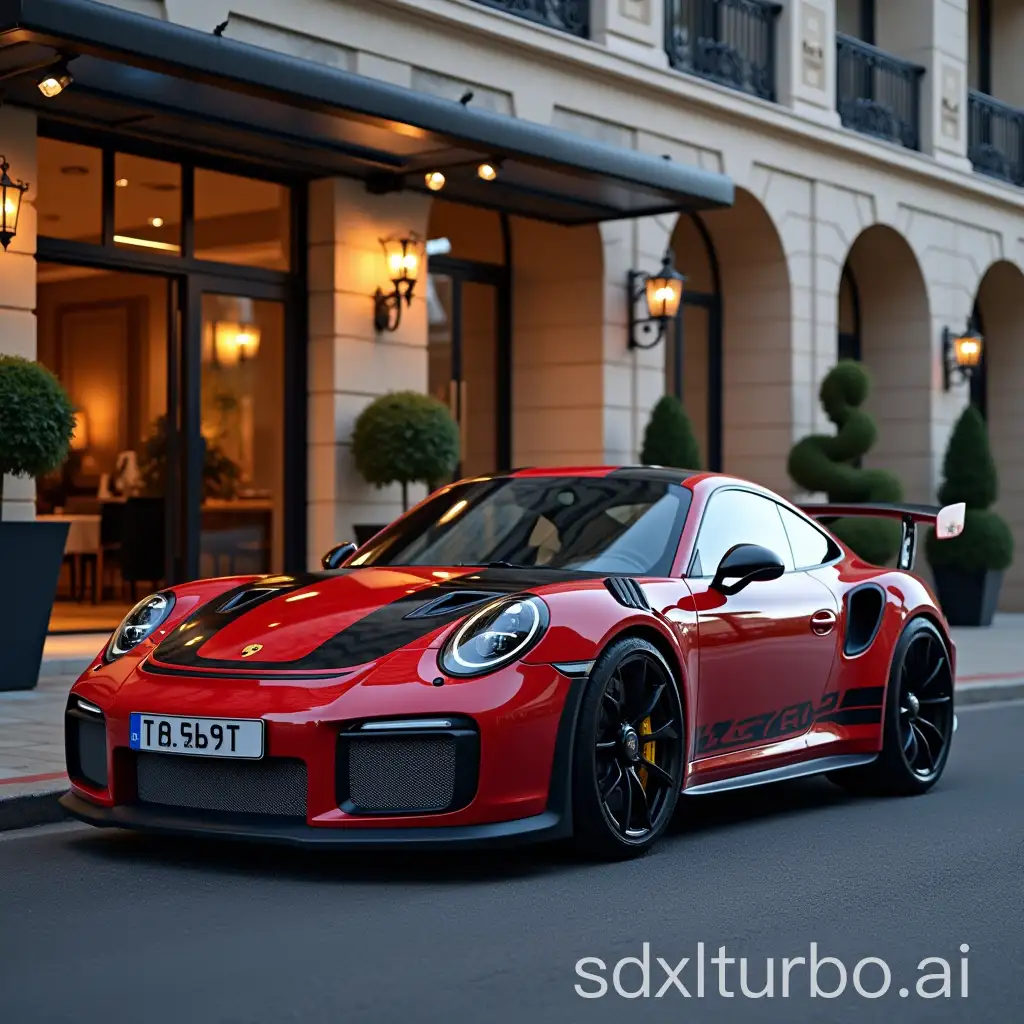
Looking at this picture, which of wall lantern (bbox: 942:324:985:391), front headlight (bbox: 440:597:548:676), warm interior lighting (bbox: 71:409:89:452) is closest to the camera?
front headlight (bbox: 440:597:548:676)

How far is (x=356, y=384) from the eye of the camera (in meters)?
15.0

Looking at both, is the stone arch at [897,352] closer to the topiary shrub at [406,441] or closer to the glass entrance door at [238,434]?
the topiary shrub at [406,441]

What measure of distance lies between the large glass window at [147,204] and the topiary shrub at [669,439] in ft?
16.4

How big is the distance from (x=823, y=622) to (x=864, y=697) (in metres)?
0.45

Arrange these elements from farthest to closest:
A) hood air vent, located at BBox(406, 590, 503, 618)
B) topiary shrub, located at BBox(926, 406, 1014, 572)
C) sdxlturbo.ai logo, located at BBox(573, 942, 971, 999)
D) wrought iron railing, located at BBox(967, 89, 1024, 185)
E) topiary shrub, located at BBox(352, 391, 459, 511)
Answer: wrought iron railing, located at BBox(967, 89, 1024, 185)
topiary shrub, located at BBox(926, 406, 1014, 572)
topiary shrub, located at BBox(352, 391, 459, 511)
hood air vent, located at BBox(406, 590, 503, 618)
sdxlturbo.ai logo, located at BBox(573, 942, 971, 999)

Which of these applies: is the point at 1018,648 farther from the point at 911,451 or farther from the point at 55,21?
the point at 55,21

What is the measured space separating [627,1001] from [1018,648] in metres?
13.3

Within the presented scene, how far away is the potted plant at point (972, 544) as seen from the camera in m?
20.2

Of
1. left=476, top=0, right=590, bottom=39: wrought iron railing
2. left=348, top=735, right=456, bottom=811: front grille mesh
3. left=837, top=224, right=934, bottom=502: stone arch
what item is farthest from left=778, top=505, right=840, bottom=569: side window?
left=837, top=224, right=934, bottom=502: stone arch

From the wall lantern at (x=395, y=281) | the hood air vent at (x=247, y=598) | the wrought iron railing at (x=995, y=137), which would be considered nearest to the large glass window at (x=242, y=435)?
the wall lantern at (x=395, y=281)

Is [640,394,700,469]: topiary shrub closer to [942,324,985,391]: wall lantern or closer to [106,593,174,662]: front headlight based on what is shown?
[942,324,985,391]: wall lantern

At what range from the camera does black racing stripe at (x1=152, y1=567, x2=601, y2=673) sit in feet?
19.1

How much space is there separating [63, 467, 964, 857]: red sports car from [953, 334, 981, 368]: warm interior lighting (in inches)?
600

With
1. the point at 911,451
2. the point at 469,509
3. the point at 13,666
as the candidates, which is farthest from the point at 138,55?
the point at 911,451
